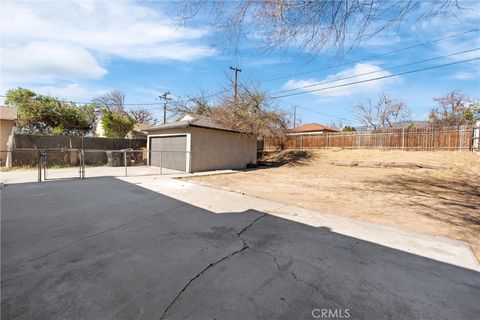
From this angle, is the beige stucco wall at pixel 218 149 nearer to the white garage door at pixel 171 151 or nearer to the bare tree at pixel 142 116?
the white garage door at pixel 171 151

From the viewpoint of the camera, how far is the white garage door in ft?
40.0

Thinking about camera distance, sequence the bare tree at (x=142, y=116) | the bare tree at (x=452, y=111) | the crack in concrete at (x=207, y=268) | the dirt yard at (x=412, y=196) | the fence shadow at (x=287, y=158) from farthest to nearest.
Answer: the bare tree at (x=142, y=116), the bare tree at (x=452, y=111), the fence shadow at (x=287, y=158), the dirt yard at (x=412, y=196), the crack in concrete at (x=207, y=268)

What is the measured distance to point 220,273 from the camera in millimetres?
2428

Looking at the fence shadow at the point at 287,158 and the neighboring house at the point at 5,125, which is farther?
the fence shadow at the point at 287,158

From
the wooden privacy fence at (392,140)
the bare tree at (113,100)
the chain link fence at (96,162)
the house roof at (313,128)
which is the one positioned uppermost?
the bare tree at (113,100)

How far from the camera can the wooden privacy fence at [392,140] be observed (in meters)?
13.8

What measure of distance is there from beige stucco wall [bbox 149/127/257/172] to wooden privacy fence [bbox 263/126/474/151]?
4612 millimetres

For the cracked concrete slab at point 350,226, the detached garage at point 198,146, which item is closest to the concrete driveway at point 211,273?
the cracked concrete slab at point 350,226

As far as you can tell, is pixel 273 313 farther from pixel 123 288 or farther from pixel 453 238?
pixel 453 238

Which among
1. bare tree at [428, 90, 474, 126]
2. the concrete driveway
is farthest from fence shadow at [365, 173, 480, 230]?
bare tree at [428, 90, 474, 126]

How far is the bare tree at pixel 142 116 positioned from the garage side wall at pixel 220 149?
77.8 feet

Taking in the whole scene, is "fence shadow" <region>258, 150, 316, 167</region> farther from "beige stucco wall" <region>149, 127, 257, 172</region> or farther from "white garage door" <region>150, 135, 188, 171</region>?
"white garage door" <region>150, 135, 188, 171</region>

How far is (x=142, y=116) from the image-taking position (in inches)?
1341

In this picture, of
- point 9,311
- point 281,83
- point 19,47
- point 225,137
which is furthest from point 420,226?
point 281,83
